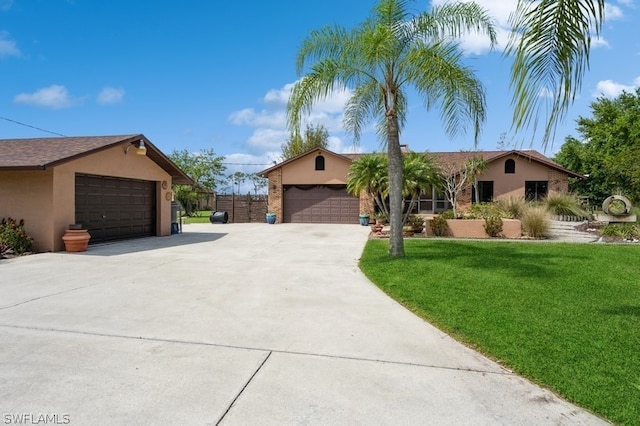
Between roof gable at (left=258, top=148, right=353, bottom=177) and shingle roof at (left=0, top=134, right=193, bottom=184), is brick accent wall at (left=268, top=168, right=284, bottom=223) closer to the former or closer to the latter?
roof gable at (left=258, top=148, right=353, bottom=177)

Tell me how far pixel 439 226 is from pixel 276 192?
1208cm

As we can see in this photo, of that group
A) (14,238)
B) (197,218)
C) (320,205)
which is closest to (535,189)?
(320,205)

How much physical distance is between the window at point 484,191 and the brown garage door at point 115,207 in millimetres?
18983

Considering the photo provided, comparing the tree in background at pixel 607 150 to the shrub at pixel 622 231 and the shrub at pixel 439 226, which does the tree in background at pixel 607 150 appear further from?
the shrub at pixel 439 226

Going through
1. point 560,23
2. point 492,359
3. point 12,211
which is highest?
point 560,23

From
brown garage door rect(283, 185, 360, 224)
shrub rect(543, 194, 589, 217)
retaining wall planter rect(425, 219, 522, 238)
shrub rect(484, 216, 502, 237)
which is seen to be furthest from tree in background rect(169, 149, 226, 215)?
shrub rect(543, 194, 589, 217)

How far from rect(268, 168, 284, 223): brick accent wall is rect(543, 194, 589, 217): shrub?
A: 15042 millimetres

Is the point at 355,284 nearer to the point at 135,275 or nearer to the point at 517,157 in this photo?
the point at 135,275

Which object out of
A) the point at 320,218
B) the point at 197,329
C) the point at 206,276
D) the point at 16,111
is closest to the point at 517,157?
the point at 320,218

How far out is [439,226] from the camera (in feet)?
49.5

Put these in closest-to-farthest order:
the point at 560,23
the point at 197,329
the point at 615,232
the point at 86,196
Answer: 1. the point at 560,23
2. the point at 197,329
3. the point at 86,196
4. the point at 615,232

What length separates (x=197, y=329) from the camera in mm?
4340

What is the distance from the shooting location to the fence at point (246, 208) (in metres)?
25.4

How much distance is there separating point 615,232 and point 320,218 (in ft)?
48.7
